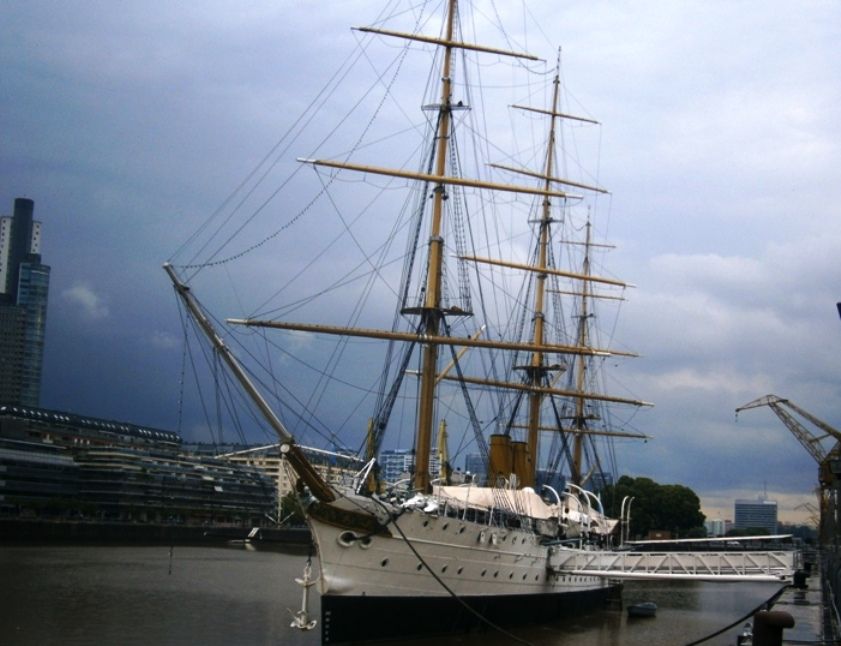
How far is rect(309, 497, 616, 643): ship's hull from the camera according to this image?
3316 cm

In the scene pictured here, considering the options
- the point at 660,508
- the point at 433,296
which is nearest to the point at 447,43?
the point at 433,296

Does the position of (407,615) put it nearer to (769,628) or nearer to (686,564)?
(686,564)

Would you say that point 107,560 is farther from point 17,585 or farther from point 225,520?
point 225,520

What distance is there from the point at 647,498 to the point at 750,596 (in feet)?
157

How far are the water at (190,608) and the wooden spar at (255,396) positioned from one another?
6798mm

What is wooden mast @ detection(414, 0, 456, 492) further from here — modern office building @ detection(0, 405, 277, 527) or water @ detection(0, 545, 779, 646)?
modern office building @ detection(0, 405, 277, 527)

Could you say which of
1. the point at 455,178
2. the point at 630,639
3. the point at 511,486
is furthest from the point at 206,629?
the point at 455,178

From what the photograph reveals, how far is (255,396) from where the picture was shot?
3203 cm

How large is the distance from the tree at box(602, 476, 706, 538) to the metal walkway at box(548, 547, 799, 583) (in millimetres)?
74620

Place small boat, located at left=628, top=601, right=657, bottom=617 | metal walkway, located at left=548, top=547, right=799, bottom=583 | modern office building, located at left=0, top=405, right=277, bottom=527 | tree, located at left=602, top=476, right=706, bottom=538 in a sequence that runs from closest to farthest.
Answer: metal walkway, located at left=548, top=547, right=799, bottom=583 < small boat, located at left=628, top=601, right=657, bottom=617 < modern office building, located at left=0, top=405, right=277, bottom=527 < tree, located at left=602, top=476, right=706, bottom=538

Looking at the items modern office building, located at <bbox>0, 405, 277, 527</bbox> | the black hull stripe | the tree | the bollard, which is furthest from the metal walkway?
the tree

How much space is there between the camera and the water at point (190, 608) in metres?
37.9

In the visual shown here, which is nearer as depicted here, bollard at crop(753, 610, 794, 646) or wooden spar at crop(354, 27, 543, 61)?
bollard at crop(753, 610, 794, 646)

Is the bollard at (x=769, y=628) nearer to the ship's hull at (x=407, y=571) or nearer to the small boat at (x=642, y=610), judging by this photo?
the ship's hull at (x=407, y=571)
